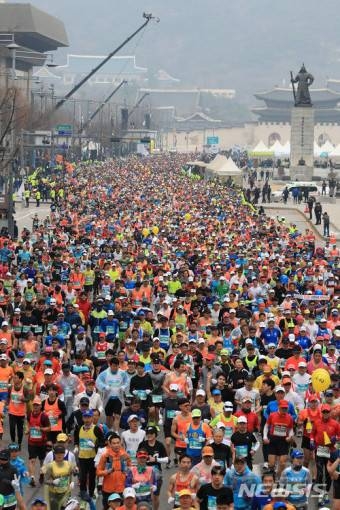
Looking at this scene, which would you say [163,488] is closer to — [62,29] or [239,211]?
[239,211]

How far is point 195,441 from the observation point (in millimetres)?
13086

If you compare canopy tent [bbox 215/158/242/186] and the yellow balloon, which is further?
canopy tent [bbox 215/158/242/186]

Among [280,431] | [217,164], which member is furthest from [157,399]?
[217,164]

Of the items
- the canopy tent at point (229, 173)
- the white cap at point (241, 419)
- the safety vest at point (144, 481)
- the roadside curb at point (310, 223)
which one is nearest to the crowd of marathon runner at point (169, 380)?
the safety vest at point (144, 481)

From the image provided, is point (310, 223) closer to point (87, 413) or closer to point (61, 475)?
point (87, 413)

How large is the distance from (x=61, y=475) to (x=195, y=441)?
169 centimetres

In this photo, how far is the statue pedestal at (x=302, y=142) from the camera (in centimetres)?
8956

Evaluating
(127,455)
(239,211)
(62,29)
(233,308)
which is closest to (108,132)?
(62,29)

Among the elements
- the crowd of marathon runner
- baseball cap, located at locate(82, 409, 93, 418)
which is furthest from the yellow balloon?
baseball cap, located at locate(82, 409, 93, 418)

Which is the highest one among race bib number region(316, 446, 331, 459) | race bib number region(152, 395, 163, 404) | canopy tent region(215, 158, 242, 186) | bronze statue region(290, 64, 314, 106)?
bronze statue region(290, 64, 314, 106)

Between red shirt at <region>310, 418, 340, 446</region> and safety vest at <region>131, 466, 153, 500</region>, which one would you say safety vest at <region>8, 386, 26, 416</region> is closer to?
red shirt at <region>310, 418, 340, 446</region>

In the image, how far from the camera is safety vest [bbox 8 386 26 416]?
48.9 ft

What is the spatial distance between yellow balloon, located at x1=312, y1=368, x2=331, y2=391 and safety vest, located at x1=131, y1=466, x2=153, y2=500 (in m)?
4.25

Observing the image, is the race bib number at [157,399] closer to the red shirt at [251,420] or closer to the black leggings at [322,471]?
the red shirt at [251,420]
